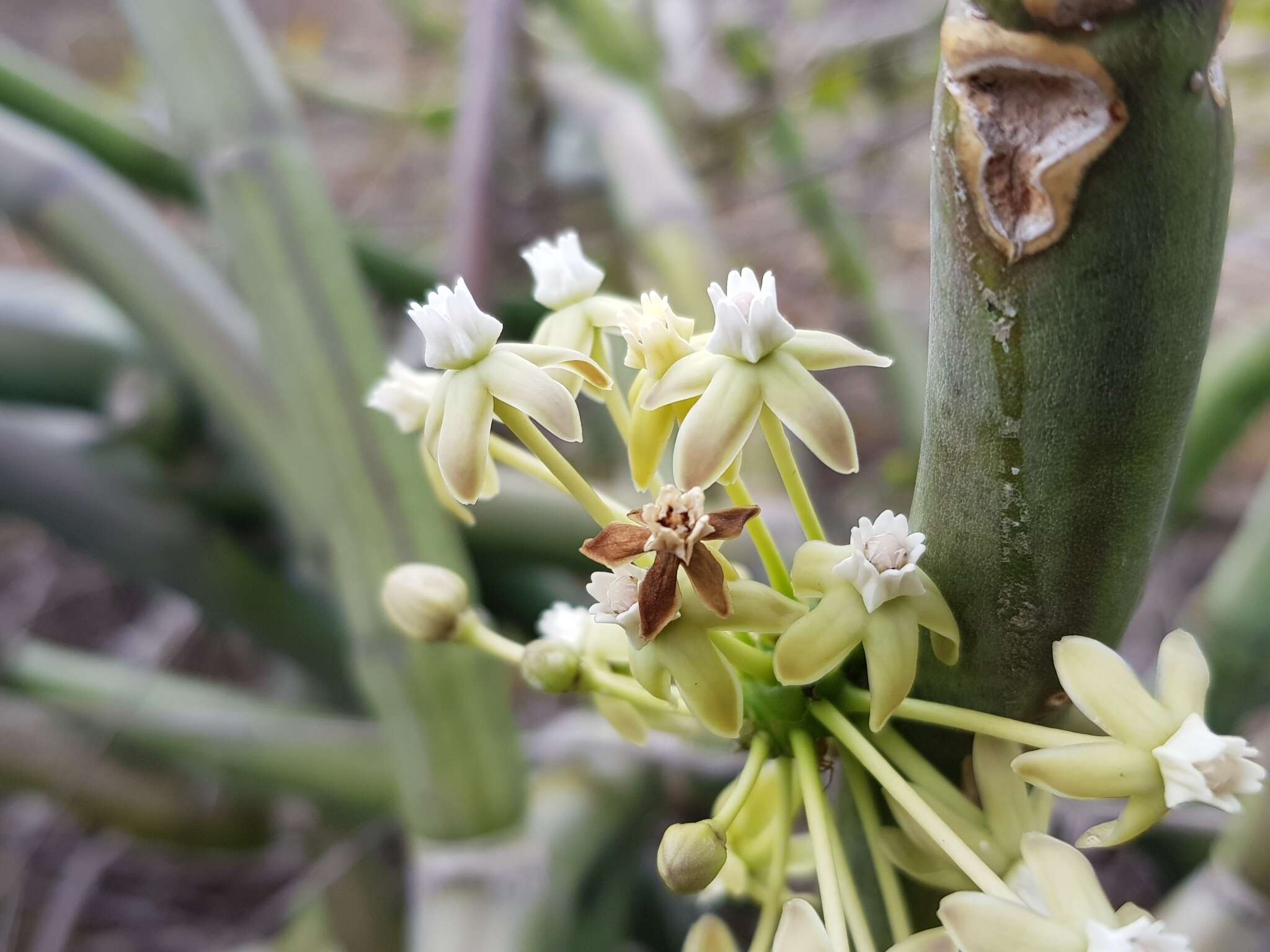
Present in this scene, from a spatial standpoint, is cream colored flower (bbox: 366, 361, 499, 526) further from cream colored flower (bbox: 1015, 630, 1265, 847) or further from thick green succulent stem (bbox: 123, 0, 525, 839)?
thick green succulent stem (bbox: 123, 0, 525, 839)

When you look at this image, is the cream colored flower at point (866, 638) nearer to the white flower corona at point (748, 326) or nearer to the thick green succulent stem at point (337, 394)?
the white flower corona at point (748, 326)

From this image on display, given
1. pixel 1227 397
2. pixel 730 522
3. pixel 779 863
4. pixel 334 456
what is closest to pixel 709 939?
pixel 779 863

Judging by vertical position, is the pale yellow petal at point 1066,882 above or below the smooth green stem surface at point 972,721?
below

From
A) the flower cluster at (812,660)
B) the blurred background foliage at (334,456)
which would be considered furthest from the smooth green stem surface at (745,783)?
the blurred background foliage at (334,456)

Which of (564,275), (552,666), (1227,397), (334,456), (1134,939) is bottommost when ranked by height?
(1134,939)

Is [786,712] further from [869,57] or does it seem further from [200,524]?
[869,57]

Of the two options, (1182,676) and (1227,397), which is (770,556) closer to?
(1182,676)

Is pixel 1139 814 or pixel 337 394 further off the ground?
pixel 337 394
